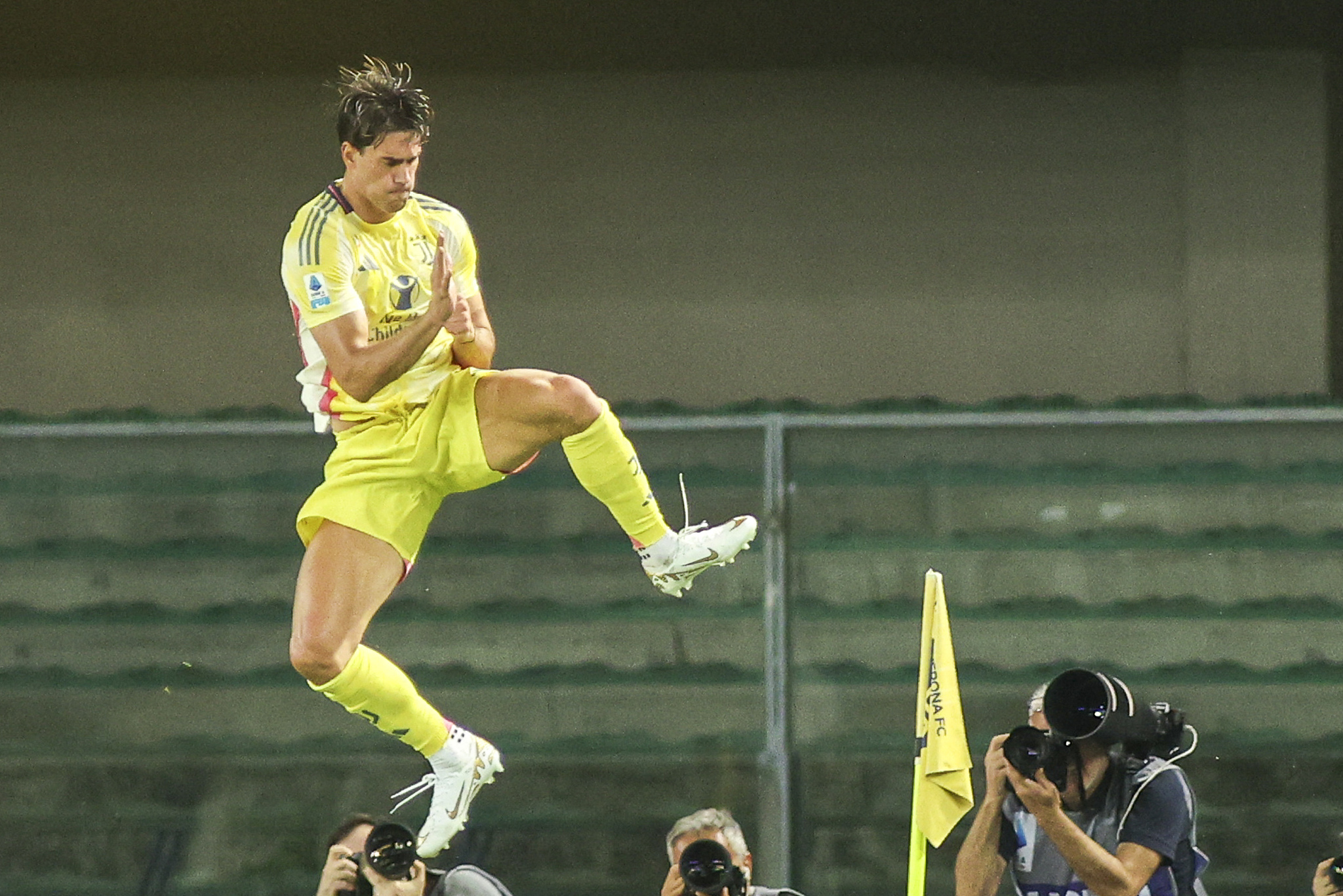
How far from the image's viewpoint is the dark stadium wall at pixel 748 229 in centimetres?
808

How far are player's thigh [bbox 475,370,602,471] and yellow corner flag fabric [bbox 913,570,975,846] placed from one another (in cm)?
119

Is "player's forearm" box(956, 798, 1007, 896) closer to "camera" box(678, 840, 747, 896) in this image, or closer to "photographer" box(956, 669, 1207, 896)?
"photographer" box(956, 669, 1207, 896)

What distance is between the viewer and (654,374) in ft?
26.7

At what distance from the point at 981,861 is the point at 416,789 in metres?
1.34

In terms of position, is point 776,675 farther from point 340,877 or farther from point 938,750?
point 340,877

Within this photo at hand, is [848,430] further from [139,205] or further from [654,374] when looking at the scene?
[139,205]

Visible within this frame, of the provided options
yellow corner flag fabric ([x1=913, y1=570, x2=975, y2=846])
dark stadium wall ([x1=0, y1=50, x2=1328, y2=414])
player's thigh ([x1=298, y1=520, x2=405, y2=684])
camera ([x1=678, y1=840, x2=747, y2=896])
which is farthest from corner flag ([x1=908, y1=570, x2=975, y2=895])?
dark stadium wall ([x1=0, y1=50, x2=1328, y2=414])

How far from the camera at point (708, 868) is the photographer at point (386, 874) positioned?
1.91 feet

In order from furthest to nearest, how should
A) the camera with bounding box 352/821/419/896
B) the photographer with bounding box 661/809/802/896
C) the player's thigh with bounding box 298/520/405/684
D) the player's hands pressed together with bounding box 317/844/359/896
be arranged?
1. the player's hands pressed together with bounding box 317/844/359/896
2. the photographer with bounding box 661/809/802/896
3. the camera with bounding box 352/821/419/896
4. the player's thigh with bounding box 298/520/405/684

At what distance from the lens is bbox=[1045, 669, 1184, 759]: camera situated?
13.4 ft

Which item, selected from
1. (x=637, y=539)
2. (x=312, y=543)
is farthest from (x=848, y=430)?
(x=312, y=543)

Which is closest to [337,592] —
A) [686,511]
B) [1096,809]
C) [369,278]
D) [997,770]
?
[369,278]

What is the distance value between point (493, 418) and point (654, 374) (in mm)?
4291

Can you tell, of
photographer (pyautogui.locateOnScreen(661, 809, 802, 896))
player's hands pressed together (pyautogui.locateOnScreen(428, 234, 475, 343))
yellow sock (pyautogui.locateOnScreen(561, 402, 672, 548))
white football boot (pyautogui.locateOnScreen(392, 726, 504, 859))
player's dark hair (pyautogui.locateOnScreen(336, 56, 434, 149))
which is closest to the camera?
player's hands pressed together (pyautogui.locateOnScreen(428, 234, 475, 343))
